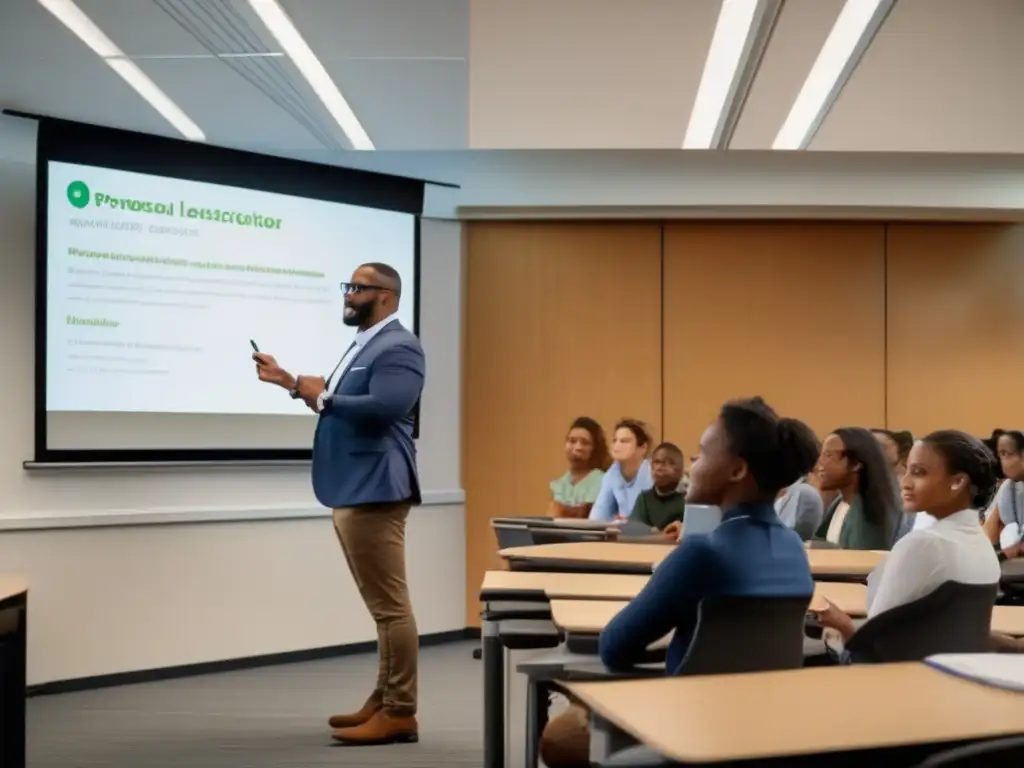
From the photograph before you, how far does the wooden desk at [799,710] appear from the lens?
1613mm

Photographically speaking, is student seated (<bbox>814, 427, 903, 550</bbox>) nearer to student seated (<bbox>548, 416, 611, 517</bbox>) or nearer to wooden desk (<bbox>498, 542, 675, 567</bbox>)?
wooden desk (<bbox>498, 542, 675, 567</bbox>)

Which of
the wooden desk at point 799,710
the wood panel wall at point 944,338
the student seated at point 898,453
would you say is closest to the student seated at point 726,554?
the wooden desk at point 799,710

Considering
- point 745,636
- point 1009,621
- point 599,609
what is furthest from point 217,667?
point 745,636

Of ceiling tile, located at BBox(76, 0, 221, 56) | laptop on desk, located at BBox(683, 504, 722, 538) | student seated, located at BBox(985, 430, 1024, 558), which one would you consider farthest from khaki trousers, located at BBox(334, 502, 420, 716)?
student seated, located at BBox(985, 430, 1024, 558)

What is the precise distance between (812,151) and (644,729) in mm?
5985

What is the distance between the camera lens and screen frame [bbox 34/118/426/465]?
19.1 ft

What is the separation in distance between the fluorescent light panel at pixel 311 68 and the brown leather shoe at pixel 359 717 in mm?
2850

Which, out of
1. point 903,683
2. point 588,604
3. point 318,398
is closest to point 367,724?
point 318,398

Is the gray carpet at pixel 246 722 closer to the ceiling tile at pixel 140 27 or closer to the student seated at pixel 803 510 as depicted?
the student seated at pixel 803 510

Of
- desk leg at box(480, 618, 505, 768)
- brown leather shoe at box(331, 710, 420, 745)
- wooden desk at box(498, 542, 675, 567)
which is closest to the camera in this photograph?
desk leg at box(480, 618, 505, 768)

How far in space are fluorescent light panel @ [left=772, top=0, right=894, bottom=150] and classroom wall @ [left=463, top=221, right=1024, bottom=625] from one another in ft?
3.91

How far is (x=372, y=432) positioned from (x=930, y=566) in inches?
95.3

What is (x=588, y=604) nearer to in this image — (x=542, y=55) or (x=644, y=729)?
(x=644, y=729)

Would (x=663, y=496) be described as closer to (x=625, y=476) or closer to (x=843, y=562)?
(x=625, y=476)
